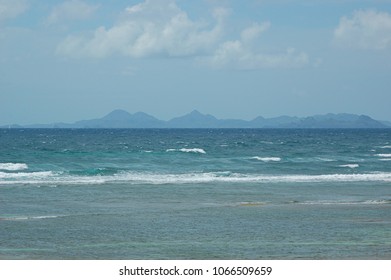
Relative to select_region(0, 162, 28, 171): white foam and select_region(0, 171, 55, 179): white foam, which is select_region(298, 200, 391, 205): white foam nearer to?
select_region(0, 171, 55, 179): white foam

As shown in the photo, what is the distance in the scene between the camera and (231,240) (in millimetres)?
16875

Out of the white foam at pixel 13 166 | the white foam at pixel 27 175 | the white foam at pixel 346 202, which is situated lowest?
the white foam at pixel 27 175

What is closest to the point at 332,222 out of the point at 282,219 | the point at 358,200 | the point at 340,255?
the point at 282,219

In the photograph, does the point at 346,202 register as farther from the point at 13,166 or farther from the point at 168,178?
the point at 13,166

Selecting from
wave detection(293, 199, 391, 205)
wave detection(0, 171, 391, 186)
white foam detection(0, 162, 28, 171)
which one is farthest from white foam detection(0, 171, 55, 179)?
wave detection(293, 199, 391, 205)

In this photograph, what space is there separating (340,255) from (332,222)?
4.91 meters

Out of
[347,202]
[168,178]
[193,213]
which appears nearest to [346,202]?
[347,202]

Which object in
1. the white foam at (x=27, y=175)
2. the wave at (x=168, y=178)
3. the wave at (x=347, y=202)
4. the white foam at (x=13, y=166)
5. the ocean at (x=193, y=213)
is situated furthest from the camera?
the white foam at (x=13, y=166)

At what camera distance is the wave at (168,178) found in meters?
34.7

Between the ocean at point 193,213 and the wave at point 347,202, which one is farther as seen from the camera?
the wave at point 347,202

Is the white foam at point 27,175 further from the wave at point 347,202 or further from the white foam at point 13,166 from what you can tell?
the wave at point 347,202

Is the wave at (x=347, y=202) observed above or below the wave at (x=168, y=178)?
above

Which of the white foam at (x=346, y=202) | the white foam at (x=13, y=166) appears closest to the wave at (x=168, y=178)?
the white foam at (x=13, y=166)

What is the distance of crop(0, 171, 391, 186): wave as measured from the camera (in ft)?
114
